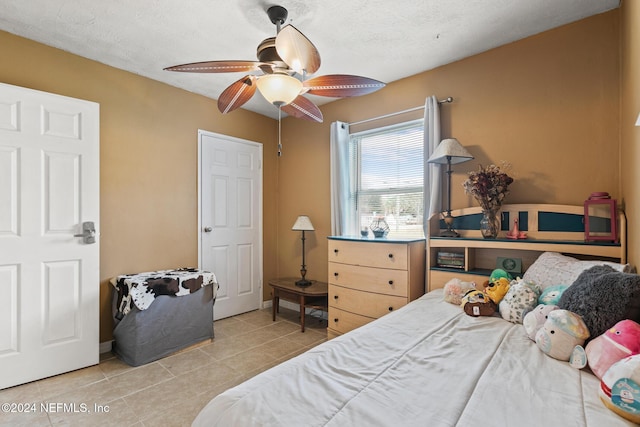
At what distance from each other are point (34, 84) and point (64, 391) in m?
2.38

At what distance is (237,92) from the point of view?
2.11 metres

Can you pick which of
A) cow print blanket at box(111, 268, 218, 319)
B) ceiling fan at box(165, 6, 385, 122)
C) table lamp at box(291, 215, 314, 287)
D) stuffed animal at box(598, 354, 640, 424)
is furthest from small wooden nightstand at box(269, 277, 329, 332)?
stuffed animal at box(598, 354, 640, 424)

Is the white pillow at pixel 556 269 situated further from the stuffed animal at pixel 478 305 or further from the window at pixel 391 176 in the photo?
the window at pixel 391 176

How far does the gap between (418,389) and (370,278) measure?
69.9 inches

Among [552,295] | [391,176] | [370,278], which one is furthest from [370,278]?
[552,295]

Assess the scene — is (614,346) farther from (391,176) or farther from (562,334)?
(391,176)

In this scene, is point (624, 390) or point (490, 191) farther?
point (490, 191)

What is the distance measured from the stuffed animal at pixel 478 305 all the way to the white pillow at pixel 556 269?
0.90 ft

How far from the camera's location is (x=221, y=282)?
379cm

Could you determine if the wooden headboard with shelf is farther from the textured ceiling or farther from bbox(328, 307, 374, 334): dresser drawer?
the textured ceiling

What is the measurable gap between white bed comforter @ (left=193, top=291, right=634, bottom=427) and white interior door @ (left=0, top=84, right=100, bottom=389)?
7.22 feet

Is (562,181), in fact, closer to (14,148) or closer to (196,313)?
(196,313)

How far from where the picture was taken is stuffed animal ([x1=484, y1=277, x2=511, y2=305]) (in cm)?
194

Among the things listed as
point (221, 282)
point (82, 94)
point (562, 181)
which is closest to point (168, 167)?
point (82, 94)
